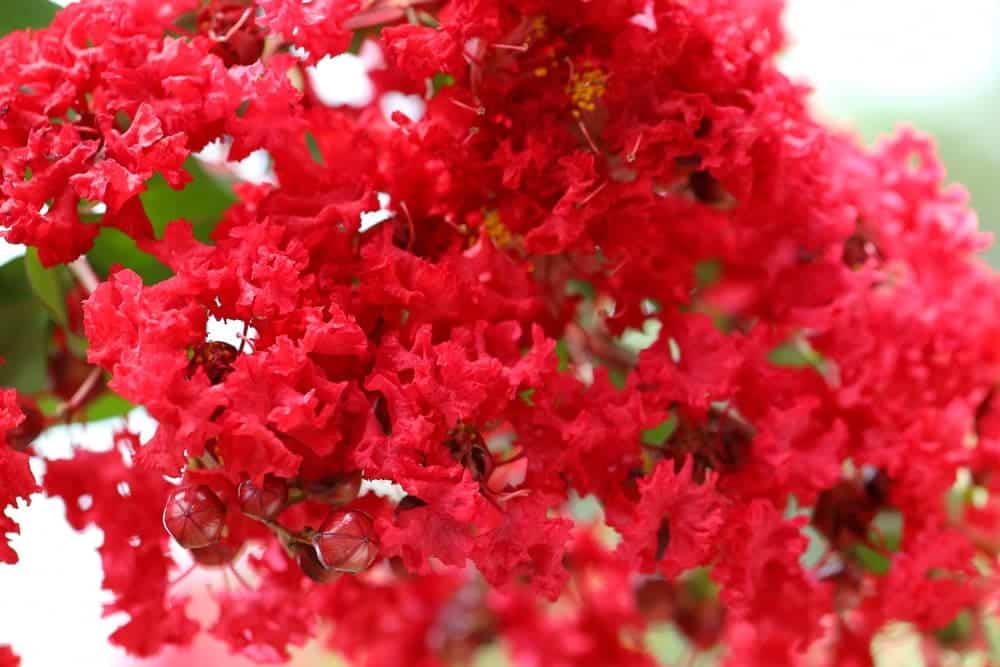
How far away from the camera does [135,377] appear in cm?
54

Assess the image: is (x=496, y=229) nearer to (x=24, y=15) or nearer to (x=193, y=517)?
(x=193, y=517)

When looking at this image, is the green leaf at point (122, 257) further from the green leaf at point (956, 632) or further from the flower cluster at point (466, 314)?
the green leaf at point (956, 632)

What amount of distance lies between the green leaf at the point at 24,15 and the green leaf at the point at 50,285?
0.51 ft

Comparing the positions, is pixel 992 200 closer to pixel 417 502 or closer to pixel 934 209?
pixel 934 209

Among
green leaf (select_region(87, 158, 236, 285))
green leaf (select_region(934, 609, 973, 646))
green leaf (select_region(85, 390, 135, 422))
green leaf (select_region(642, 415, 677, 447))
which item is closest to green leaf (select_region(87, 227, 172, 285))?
green leaf (select_region(87, 158, 236, 285))

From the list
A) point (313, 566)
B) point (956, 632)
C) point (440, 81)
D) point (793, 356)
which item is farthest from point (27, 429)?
point (956, 632)

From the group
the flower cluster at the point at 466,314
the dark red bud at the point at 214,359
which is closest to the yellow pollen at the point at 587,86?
the flower cluster at the point at 466,314

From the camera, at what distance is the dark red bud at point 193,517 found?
0.59m

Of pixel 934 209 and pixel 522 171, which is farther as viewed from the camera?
pixel 934 209

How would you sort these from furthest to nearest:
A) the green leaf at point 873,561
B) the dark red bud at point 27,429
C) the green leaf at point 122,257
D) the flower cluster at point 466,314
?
the green leaf at point 873,561
the green leaf at point 122,257
the dark red bud at point 27,429
the flower cluster at point 466,314

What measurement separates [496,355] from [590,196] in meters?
0.10

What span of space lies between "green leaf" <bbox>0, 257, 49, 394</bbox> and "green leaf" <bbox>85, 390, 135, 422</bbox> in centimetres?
5

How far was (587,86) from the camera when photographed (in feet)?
2.13

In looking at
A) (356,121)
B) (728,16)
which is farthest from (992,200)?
(356,121)
